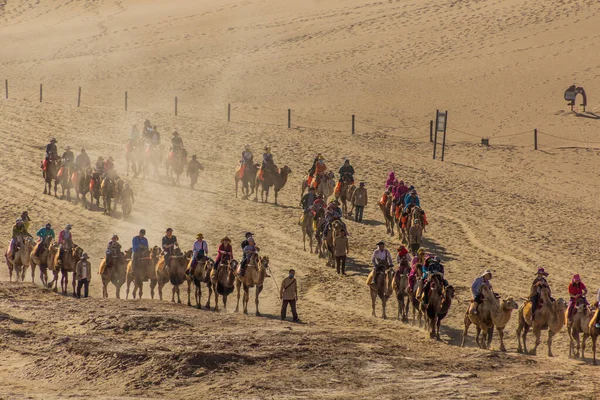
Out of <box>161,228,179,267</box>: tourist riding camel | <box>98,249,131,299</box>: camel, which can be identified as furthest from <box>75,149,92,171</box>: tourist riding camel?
<box>161,228,179,267</box>: tourist riding camel

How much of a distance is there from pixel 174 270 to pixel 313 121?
86.7ft

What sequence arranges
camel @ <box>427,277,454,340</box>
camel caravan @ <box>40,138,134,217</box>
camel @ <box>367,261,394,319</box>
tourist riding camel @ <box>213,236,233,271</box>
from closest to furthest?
camel @ <box>427,277,454,340</box> < camel @ <box>367,261,394,319</box> < tourist riding camel @ <box>213,236,233,271</box> < camel caravan @ <box>40,138,134,217</box>

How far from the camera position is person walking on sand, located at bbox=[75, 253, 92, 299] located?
23.4m

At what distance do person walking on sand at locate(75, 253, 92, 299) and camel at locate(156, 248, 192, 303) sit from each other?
5.15ft

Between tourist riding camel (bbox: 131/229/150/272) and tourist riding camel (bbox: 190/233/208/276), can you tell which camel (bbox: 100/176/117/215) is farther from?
tourist riding camel (bbox: 190/233/208/276)

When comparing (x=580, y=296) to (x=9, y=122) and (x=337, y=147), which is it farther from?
(x=9, y=122)

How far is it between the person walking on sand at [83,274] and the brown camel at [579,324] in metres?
10.6

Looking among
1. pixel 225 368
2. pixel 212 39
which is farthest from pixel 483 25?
pixel 225 368

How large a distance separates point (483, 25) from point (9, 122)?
3061 cm

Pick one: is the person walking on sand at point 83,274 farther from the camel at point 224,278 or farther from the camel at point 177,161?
the camel at point 177,161

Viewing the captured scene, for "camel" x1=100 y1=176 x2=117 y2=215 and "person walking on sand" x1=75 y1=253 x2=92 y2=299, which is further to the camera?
"camel" x1=100 y1=176 x2=117 y2=215

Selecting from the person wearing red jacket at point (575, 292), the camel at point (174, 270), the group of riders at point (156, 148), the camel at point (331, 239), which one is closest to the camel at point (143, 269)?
the camel at point (174, 270)

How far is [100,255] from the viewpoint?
1109 inches

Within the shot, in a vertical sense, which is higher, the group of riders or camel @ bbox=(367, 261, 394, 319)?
the group of riders
